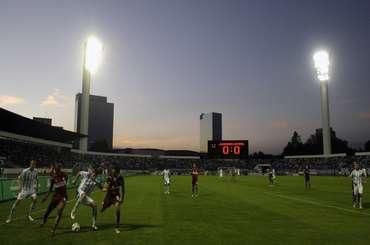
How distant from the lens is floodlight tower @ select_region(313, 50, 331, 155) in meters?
97.5

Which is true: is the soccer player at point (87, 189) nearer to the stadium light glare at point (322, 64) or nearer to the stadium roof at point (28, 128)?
the stadium roof at point (28, 128)

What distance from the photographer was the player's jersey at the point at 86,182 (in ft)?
51.8

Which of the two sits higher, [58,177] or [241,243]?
[58,177]

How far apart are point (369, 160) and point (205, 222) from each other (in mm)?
95463

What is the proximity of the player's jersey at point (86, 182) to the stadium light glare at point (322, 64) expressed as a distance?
90.0 metres

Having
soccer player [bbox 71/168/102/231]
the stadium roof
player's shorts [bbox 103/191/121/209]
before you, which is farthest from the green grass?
the stadium roof

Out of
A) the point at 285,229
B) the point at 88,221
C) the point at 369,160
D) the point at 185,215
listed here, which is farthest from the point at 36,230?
the point at 369,160

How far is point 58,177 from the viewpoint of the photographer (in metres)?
15.6

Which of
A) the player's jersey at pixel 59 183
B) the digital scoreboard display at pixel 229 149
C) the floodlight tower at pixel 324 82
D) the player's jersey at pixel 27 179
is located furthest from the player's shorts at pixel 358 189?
the floodlight tower at pixel 324 82

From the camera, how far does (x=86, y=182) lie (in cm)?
1588

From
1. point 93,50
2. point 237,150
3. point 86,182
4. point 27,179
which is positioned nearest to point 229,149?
point 237,150

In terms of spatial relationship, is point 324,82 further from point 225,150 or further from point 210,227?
point 210,227

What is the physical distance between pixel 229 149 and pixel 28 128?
1418 inches

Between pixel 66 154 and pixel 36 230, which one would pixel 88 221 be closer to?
pixel 36 230
